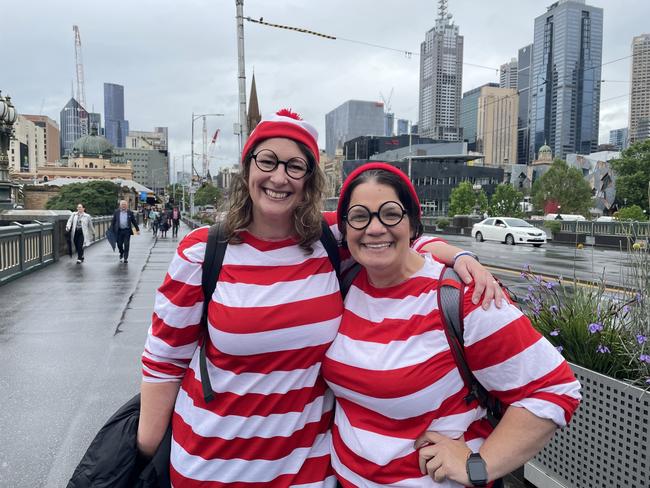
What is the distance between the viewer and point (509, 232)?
87.7 ft

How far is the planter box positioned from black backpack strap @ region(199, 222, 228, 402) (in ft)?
6.11

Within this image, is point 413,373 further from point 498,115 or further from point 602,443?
point 498,115

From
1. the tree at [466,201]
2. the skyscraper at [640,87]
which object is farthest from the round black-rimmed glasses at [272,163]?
the tree at [466,201]

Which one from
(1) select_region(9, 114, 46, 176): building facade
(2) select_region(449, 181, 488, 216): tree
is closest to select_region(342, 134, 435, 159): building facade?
(2) select_region(449, 181, 488, 216): tree

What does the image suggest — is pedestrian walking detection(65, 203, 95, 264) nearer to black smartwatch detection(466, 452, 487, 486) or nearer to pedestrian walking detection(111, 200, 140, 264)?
pedestrian walking detection(111, 200, 140, 264)

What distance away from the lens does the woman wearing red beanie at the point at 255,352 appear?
→ 69.7 inches

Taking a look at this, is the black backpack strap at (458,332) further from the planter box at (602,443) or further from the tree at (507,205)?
the tree at (507,205)

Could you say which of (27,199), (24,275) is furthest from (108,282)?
(27,199)

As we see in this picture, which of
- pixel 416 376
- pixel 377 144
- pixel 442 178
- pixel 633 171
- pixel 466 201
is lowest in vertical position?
pixel 416 376

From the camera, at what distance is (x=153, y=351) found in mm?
1862

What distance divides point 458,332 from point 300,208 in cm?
77

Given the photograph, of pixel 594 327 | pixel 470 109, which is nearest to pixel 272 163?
pixel 594 327

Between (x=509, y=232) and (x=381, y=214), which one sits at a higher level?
(x=381, y=214)

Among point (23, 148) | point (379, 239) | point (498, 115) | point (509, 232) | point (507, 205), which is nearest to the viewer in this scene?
point (379, 239)
